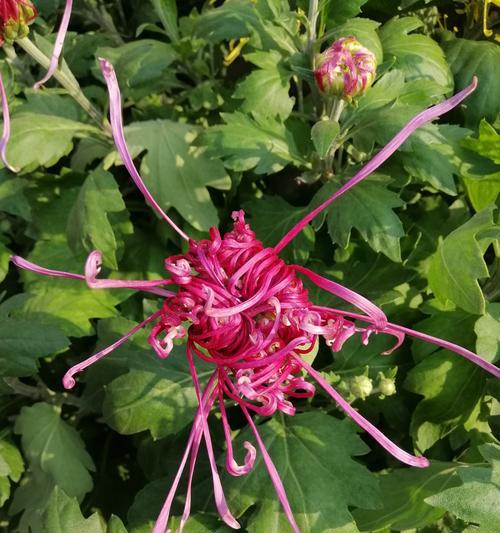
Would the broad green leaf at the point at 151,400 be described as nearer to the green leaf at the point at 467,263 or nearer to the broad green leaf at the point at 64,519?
the broad green leaf at the point at 64,519

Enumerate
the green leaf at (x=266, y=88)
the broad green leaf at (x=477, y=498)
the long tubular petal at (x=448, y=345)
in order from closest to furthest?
1. the long tubular petal at (x=448, y=345)
2. the broad green leaf at (x=477, y=498)
3. the green leaf at (x=266, y=88)

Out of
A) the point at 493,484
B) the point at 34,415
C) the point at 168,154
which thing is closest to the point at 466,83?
the point at 168,154

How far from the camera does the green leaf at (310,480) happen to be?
2.68 feet

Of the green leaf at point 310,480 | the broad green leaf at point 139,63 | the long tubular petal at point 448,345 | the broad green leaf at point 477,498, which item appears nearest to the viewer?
the long tubular petal at point 448,345

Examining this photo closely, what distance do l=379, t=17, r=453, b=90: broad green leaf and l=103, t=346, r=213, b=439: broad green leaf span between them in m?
0.56

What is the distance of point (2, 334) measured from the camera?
3.20ft

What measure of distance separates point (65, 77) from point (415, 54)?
522mm

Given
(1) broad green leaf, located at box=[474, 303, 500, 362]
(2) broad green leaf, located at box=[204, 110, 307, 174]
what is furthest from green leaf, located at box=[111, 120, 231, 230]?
(1) broad green leaf, located at box=[474, 303, 500, 362]

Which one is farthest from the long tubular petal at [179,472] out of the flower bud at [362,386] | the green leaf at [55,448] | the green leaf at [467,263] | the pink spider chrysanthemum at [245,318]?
the green leaf at [55,448]

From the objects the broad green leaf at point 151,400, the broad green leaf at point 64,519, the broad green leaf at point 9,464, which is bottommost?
the broad green leaf at point 9,464

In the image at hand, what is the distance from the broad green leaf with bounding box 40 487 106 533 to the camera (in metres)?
0.78

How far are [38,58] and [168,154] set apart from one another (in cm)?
24

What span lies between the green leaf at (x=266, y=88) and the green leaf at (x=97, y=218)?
236mm

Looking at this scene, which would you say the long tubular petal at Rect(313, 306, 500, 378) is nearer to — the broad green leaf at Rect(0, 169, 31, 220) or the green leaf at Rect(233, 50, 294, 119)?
the green leaf at Rect(233, 50, 294, 119)
